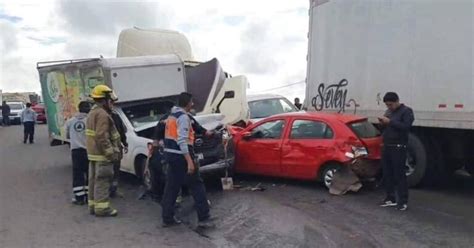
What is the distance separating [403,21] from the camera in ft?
27.0

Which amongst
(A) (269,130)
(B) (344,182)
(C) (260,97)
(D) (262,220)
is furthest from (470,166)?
(C) (260,97)

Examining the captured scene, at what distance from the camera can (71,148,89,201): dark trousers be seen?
809 cm

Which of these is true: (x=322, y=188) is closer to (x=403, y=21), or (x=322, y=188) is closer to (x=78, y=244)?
(x=403, y=21)

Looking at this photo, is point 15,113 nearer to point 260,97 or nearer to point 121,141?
point 260,97

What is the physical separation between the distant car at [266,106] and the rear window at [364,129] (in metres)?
3.61

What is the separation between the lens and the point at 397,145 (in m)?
7.20

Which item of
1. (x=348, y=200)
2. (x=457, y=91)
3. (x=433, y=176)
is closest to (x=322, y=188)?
(x=348, y=200)

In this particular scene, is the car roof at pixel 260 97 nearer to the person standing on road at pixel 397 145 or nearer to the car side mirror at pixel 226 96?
the car side mirror at pixel 226 96

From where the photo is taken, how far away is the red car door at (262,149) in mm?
9094

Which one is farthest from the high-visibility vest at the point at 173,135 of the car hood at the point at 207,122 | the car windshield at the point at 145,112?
the car windshield at the point at 145,112

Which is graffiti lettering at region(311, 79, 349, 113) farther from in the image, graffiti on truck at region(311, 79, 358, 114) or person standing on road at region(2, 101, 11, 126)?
person standing on road at region(2, 101, 11, 126)

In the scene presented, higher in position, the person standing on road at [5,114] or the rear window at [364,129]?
the rear window at [364,129]

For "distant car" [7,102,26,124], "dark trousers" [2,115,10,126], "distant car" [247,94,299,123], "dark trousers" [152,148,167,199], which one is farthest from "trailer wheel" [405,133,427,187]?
"distant car" [7,102,26,124]

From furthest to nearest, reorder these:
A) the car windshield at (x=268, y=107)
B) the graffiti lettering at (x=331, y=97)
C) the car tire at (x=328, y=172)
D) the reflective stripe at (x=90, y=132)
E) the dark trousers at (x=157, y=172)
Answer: the car windshield at (x=268, y=107)
the graffiti lettering at (x=331, y=97)
the car tire at (x=328, y=172)
the dark trousers at (x=157, y=172)
the reflective stripe at (x=90, y=132)
